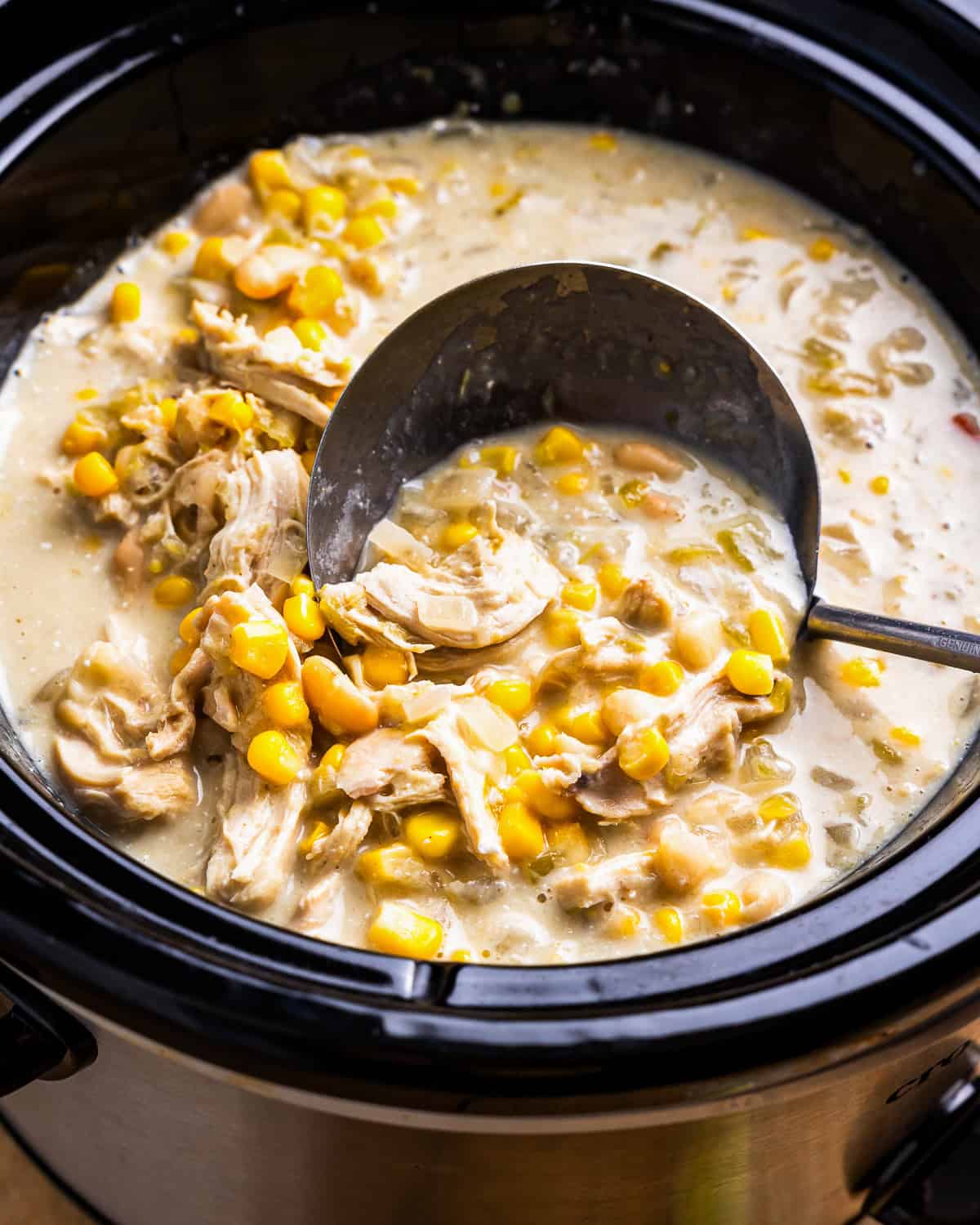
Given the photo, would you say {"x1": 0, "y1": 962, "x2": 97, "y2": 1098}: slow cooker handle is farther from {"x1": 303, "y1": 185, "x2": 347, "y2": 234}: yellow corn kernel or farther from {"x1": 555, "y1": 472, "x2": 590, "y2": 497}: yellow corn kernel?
{"x1": 303, "y1": 185, "x2": 347, "y2": 234}: yellow corn kernel

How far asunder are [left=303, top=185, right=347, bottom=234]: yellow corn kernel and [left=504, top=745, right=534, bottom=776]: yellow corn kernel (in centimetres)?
143

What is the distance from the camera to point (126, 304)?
2.81 metres

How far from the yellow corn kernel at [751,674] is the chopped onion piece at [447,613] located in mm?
430

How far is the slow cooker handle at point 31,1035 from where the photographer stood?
5.32 ft

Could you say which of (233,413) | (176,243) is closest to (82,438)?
(233,413)

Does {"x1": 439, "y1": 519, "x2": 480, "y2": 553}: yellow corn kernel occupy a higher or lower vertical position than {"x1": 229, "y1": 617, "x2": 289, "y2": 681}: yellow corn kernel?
higher

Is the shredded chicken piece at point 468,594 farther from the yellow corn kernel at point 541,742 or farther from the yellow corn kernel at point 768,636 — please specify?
the yellow corn kernel at point 768,636

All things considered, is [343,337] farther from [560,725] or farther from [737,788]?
[737,788]

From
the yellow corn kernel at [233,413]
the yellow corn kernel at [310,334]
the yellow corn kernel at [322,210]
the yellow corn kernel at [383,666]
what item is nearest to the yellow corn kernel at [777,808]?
the yellow corn kernel at [383,666]

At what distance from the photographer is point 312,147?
3.17 meters

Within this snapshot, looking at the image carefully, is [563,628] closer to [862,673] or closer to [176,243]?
[862,673]

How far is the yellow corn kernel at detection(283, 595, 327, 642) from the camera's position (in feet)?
7.08

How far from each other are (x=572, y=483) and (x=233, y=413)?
64 centimetres

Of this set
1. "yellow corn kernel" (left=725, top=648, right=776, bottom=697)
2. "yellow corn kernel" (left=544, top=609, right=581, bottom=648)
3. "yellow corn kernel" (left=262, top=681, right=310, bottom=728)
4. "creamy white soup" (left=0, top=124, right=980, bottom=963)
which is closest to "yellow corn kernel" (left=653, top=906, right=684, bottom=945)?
"creamy white soup" (left=0, top=124, right=980, bottom=963)
